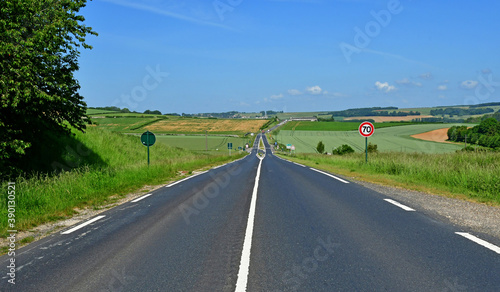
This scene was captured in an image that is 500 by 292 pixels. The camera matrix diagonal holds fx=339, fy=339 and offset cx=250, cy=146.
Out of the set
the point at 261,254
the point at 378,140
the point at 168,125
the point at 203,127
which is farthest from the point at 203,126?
the point at 261,254

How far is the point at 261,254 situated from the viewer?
499 centimetres

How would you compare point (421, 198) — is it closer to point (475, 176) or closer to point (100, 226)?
point (475, 176)

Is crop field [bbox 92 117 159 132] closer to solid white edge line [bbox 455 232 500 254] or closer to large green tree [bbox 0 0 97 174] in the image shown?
large green tree [bbox 0 0 97 174]

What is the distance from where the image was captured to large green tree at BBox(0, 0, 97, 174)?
11.4 meters

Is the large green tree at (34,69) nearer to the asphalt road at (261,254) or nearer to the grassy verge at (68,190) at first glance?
the grassy verge at (68,190)

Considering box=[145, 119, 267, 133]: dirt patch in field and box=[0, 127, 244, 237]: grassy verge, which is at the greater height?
box=[145, 119, 267, 133]: dirt patch in field

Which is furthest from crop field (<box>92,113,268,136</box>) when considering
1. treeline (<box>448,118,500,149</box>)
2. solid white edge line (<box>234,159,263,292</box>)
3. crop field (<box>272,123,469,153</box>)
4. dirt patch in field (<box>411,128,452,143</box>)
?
solid white edge line (<box>234,159,263,292</box>)

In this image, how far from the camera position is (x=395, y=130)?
114 m

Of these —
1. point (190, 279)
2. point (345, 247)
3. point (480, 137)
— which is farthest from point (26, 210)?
point (480, 137)

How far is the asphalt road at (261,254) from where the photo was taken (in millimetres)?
3988

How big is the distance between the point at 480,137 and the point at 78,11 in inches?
2761

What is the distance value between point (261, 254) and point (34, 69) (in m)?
11.1

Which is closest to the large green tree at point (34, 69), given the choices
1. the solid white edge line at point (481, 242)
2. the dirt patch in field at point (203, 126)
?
the solid white edge line at point (481, 242)

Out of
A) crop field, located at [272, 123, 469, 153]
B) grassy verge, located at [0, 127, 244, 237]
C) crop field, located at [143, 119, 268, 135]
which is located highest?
crop field, located at [143, 119, 268, 135]
